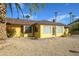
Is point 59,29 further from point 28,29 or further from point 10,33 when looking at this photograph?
point 10,33

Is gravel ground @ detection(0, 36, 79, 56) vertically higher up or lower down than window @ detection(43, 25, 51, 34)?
lower down

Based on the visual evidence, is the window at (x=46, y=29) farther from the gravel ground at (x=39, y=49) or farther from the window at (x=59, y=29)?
the gravel ground at (x=39, y=49)

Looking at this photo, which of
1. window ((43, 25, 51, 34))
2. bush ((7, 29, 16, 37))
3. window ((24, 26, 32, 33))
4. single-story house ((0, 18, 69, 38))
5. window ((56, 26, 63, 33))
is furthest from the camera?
window ((56, 26, 63, 33))

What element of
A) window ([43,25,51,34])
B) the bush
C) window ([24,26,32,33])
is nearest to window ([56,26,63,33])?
window ([43,25,51,34])

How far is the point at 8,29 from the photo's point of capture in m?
12.4

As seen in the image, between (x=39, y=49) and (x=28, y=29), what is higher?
(x=28, y=29)

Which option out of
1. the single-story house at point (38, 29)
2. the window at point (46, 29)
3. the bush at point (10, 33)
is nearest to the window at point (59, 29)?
the single-story house at point (38, 29)

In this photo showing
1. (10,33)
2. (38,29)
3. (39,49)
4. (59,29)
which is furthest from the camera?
(59,29)

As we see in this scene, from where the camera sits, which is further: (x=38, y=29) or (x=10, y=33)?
(x=38, y=29)

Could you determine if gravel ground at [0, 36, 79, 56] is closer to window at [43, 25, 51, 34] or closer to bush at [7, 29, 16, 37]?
bush at [7, 29, 16, 37]

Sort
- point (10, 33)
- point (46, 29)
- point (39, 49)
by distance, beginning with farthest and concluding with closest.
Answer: point (46, 29)
point (10, 33)
point (39, 49)

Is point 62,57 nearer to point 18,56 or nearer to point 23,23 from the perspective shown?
point 18,56

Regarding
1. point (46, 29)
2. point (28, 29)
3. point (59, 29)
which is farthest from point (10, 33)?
point (59, 29)

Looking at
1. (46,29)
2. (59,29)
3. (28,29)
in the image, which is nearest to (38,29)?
(46,29)
